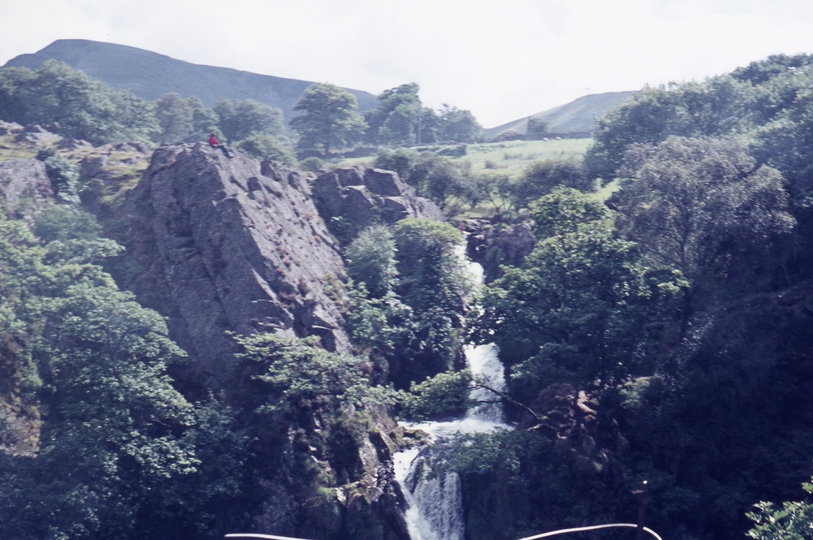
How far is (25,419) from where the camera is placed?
32.5m

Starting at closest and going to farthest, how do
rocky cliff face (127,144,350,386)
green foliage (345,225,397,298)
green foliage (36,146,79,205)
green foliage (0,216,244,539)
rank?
1. green foliage (0,216,244,539)
2. rocky cliff face (127,144,350,386)
3. green foliage (345,225,397,298)
4. green foliage (36,146,79,205)

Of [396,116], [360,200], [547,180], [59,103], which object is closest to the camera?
[360,200]

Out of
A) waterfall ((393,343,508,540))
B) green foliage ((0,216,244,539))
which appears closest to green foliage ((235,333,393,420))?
green foliage ((0,216,244,539))

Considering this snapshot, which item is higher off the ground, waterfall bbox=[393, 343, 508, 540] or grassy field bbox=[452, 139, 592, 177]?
grassy field bbox=[452, 139, 592, 177]

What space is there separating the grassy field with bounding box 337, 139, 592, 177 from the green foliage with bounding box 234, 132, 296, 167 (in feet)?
43.4

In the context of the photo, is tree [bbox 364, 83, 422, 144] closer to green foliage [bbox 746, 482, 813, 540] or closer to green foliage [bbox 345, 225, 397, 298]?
green foliage [bbox 345, 225, 397, 298]

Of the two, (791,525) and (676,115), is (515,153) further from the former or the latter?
(791,525)

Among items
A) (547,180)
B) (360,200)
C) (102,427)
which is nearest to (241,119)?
(360,200)

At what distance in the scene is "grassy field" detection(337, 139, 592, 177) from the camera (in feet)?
317

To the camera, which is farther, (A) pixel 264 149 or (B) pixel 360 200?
(A) pixel 264 149

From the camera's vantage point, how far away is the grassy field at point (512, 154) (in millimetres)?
96750

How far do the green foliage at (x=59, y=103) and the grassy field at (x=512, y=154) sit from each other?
33.3 meters

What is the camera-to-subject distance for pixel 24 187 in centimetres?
4747

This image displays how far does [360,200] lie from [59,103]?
50145 mm
